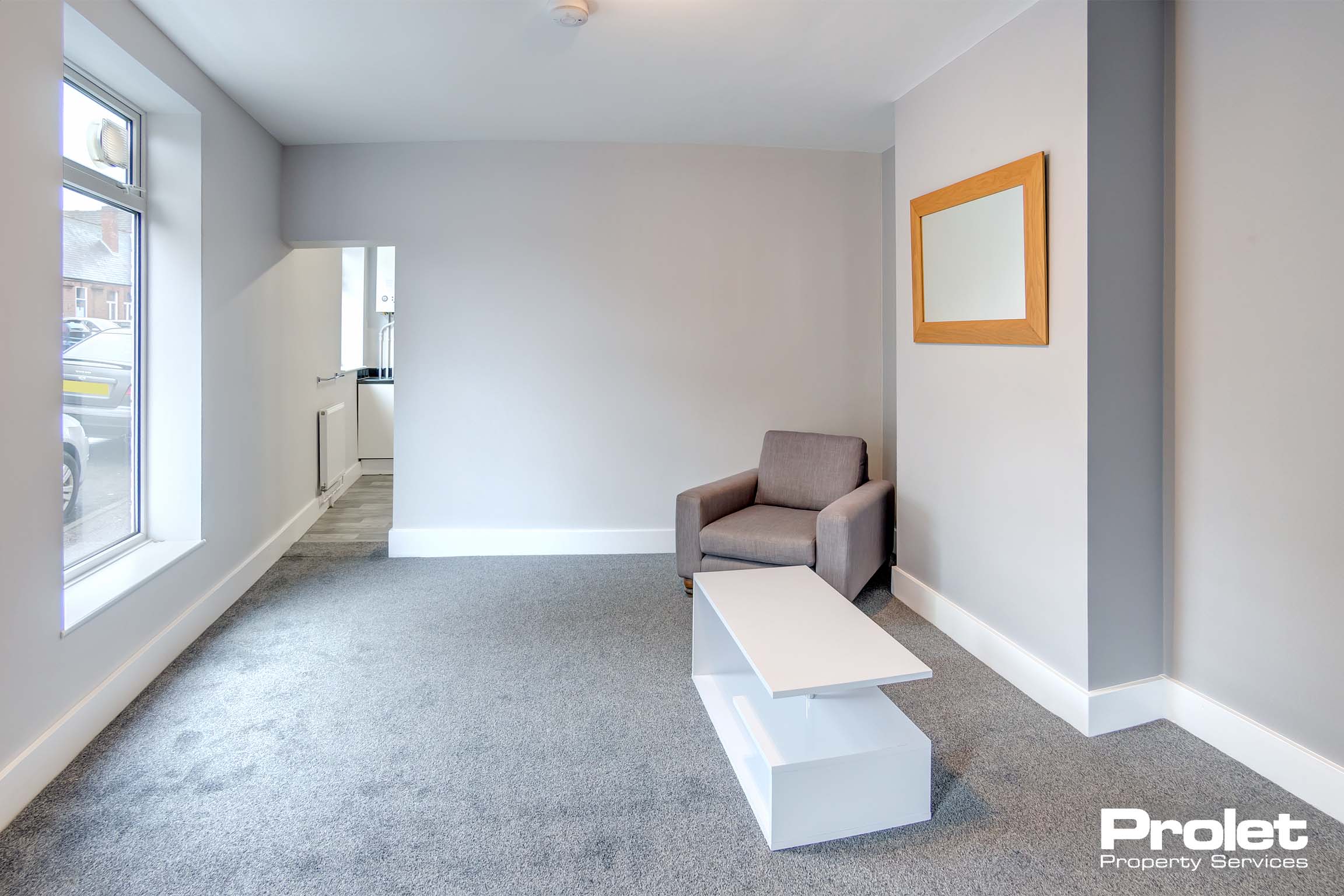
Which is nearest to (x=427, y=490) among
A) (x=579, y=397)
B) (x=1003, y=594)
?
(x=579, y=397)

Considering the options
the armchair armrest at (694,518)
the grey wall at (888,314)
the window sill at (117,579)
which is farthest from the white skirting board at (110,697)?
the grey wall at (888,314)

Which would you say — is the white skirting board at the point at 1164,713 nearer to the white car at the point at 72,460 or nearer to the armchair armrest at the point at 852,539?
the armchair armrest at the point at 852,539

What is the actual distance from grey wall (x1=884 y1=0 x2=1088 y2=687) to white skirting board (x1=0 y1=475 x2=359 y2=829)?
10.2ft

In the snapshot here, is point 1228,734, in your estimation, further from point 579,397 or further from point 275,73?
point 275,73

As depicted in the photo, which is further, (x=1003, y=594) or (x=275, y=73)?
(x=275, y=73)

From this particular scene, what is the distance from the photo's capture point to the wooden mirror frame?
2.53 m

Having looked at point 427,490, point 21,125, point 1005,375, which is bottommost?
point 427,490

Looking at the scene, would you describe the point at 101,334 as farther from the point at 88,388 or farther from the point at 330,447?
the point at 330,447

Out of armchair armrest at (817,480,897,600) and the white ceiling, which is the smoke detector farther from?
armchair armrest at (817,480,897,600)

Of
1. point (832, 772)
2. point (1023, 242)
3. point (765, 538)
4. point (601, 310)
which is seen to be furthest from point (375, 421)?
point (832, 772)

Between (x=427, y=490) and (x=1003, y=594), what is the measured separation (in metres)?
3.27

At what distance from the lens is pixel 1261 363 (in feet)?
6.94

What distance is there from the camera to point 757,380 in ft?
15.1

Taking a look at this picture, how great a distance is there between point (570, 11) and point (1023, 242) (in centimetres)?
180
